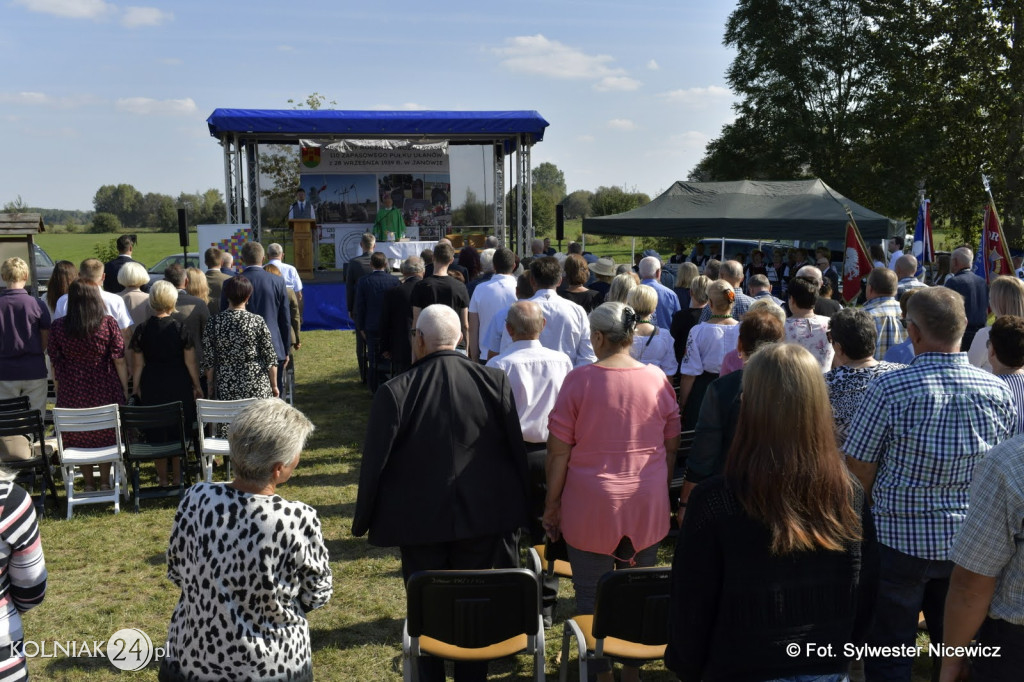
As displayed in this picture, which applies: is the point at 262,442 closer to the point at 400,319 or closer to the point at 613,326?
the point at 613,326

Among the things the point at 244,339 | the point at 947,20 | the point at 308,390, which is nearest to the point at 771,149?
the point at 947,20

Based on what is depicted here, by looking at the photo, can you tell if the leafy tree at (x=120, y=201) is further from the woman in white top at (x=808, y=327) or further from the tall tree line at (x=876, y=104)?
the woman in white top at (x=808, y=327)

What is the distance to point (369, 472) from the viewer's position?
2.97 metres

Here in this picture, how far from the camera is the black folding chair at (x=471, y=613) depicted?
9.11 ft

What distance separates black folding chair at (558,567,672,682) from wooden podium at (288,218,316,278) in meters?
13.7

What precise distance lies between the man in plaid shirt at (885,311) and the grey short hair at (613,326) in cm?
273

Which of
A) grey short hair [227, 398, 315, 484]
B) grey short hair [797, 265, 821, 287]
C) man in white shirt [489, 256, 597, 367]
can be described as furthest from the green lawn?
grey short hair [797, 265, 821, 287]

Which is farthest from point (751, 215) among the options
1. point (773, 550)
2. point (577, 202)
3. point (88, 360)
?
point (577, 202)

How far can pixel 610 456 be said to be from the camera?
3162mm

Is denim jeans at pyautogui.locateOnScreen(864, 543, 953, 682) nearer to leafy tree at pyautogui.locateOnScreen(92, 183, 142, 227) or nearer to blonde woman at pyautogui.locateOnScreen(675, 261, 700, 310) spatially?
blonde woman at pyautogui.locateOnScreen(675, 261, 700, 310)

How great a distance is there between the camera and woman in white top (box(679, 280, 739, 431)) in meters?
5.07

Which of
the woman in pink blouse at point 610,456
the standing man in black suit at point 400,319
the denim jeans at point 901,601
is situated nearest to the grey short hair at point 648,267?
the standing man in black suit at point 400,319

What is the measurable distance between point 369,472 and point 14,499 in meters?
Answer: 1.15

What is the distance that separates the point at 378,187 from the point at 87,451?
1176cm
